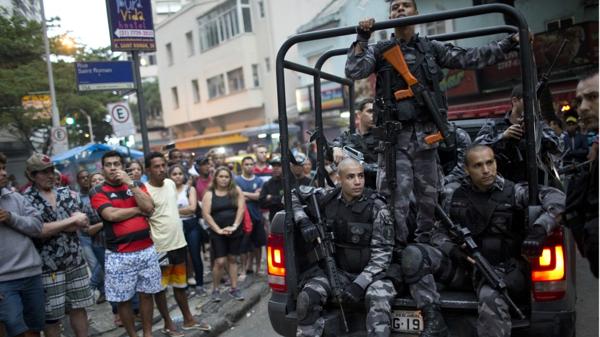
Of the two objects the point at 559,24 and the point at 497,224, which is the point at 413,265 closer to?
the point at 497,224

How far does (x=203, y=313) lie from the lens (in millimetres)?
5715

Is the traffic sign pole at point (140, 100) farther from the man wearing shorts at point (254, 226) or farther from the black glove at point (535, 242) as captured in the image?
the black glove at point (535, 242)

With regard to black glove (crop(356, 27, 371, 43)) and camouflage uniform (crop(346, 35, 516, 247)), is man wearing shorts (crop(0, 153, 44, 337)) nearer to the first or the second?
camouflage uniform (crop(346, 35, 516, 247))

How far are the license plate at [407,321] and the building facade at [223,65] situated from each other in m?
22.9

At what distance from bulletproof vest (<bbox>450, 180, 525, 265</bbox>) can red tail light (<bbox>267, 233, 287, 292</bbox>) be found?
1237 millimetres

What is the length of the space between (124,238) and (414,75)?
2.73 meters

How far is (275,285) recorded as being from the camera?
3543 mm

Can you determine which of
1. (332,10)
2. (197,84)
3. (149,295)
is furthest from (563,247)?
(197,84)

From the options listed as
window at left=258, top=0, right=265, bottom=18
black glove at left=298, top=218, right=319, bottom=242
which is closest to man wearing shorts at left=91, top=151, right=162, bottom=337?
black glove at left=298, top=218, right=319, bottom=242

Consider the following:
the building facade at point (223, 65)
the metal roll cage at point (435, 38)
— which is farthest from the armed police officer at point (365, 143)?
the building facade at point (223, 65)

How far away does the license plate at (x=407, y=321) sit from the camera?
3156mm

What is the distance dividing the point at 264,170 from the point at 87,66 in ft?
11.9

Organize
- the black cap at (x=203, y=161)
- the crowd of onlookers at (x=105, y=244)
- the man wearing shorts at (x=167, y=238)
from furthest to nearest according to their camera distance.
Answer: the black cap at (x=203, y=161)
the man wearing shorts at (x=167, y=238)
the crowd of onlookers at (x=105, y=244)

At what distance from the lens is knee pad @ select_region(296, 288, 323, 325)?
3234mm
